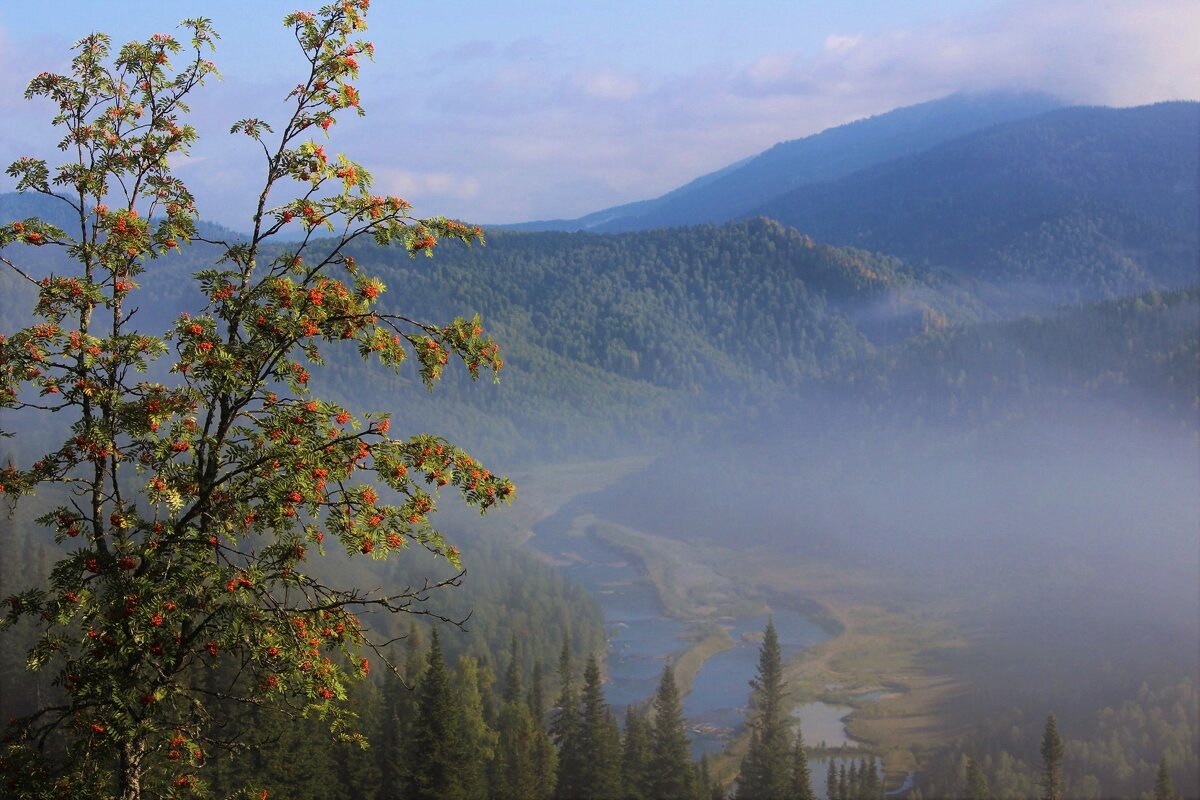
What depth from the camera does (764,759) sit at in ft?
277

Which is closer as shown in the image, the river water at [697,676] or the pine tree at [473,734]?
the pine tree at [473,734]

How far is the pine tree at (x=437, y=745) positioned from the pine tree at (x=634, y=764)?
67.2 ft

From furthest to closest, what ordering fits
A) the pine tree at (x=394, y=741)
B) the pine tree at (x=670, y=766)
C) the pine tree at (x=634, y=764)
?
the pine tree at (x=670, y=766), the pine tree at (x=634, y=764), the pine tree at (x=394, y=741)

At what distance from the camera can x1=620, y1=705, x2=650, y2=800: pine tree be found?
71750 millimetres

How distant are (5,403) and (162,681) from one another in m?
3.93

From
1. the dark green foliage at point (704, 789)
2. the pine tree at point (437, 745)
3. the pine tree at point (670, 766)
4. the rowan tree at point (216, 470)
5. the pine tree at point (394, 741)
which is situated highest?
the rowan tree at point (216, 470)

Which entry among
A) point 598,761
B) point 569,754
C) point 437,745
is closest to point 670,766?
point 598,761

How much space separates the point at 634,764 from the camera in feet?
241

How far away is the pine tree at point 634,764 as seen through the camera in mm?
71750

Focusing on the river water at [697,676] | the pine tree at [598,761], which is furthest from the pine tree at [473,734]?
the river water at [697,676]

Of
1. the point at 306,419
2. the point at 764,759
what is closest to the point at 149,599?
the point at 306,419

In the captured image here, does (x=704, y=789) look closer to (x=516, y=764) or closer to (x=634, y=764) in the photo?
(x=634, y=764)

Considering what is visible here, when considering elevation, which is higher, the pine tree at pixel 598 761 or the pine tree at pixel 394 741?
the pine tree at pixel 394 741

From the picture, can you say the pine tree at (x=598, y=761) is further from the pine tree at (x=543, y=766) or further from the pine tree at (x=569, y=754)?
the pine tree at (x=543, y=766)
